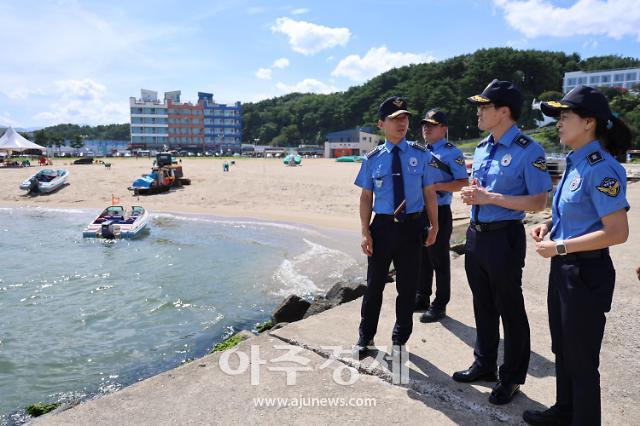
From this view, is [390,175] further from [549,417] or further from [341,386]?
[549,417]

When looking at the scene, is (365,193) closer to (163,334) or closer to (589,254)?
(589,254)

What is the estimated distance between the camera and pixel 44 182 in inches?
1204

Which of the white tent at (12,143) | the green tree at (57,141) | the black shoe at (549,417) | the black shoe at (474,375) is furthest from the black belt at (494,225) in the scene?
the green tree at (57,141)

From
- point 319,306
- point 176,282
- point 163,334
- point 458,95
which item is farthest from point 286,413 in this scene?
point 458,95

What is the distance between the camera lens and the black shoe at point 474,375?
11.3 ft

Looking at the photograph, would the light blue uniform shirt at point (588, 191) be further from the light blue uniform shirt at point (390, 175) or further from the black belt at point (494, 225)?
the light blue uniform shirt at point (390, 175)

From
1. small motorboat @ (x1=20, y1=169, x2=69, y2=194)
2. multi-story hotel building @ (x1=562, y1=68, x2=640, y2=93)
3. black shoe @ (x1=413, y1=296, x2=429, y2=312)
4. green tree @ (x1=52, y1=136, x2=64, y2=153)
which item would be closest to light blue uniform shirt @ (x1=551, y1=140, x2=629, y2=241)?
black shoe @ (x1=413, y1=296, x2=429, y2=312)

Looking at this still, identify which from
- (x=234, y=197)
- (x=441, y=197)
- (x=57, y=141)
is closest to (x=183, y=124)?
(x=57, y=141)

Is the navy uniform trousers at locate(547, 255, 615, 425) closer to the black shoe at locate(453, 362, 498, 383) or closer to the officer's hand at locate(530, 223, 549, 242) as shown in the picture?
the officer's hand at locate(530, 223, 549, 242)

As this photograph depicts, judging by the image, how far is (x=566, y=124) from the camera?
259 centimetres

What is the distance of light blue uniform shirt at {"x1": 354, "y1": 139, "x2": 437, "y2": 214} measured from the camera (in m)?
3.67

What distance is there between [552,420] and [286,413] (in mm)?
1762

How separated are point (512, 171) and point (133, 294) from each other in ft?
31.6

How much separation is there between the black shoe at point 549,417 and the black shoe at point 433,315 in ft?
6.15
